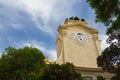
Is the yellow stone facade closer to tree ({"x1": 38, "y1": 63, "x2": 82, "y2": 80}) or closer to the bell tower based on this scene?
the bell tower

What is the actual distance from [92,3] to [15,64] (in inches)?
571

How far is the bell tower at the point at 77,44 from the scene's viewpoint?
133 feet

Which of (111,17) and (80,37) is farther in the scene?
(80,37)

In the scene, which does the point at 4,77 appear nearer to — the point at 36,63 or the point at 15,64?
the point at 15,64

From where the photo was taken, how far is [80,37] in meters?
43.1

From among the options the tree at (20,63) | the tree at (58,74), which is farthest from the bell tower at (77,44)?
the tree at (58,74)

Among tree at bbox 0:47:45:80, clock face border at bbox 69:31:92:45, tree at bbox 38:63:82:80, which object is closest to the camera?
tree at bbox 38:63:82:80

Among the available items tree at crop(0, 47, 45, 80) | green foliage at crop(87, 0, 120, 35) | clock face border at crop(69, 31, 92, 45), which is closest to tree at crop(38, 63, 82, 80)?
tree at crop(0, 47, 45, 80)

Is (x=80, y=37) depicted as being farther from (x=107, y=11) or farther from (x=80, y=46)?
(x=107, y=11)

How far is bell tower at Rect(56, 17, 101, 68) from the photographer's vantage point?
133ft

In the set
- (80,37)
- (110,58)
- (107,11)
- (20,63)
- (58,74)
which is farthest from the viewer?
(80,37)

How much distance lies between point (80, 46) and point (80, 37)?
163 centimetres

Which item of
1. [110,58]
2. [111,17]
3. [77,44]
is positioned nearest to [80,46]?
[77,44]

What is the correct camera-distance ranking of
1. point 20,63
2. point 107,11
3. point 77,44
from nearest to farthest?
point 107,11 → point 20,63 → point 77,44
